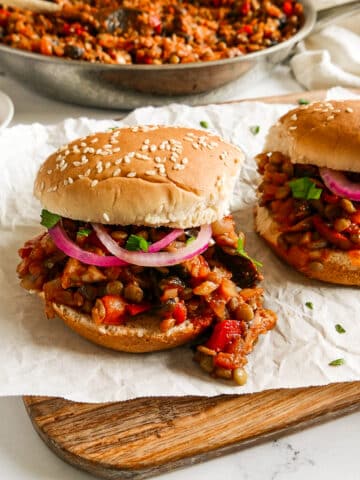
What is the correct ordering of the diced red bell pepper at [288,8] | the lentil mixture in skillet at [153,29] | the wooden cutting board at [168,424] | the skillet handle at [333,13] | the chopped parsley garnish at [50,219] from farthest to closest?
the diced red bell pepper at [288,8] → the skillet handle at [333,13] → the lentil mixture in skillet at [153,29] → the chopped parsley garnish at [50,219] → the wooden cutting board at [168,424]

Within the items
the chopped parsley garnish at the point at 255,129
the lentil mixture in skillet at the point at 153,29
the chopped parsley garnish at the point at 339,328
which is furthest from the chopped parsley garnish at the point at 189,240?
the lentil mixture in skillet at the point at 153,29

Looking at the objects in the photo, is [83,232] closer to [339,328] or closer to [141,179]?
[141,179]

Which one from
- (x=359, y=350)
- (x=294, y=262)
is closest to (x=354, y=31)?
(x=294, y=262)

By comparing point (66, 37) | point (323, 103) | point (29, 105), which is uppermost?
point (323, 103)

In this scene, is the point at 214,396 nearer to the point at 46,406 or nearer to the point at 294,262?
the point at 46,406

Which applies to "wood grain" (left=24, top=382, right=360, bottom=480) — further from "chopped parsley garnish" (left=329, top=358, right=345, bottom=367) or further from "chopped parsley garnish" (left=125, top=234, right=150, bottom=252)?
"chopped parsley garnish" (left=125, top=234, right=150, bottom=252)

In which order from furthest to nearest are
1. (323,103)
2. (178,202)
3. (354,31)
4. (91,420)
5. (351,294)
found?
(354,31) < (323,103) < (351,294) < (178,202) < (91,420)

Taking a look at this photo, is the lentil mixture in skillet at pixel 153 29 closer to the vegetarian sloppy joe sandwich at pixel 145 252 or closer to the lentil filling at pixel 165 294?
the vegetarian sloppy joe sandwich at pixel 145 252
